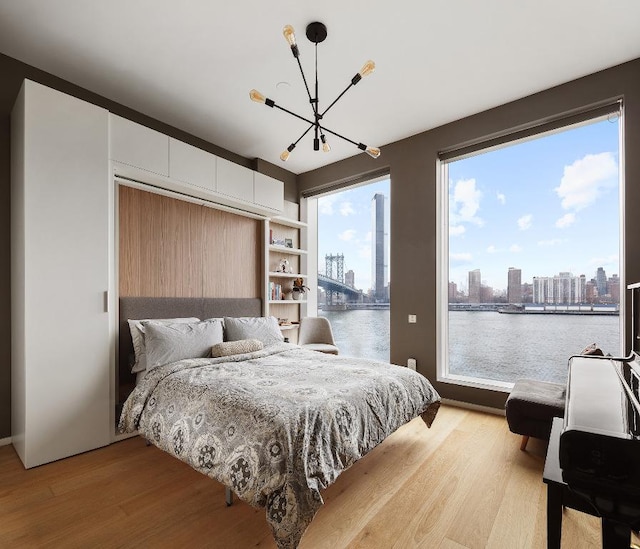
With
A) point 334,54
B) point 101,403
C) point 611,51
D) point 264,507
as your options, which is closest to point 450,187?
point 611,51

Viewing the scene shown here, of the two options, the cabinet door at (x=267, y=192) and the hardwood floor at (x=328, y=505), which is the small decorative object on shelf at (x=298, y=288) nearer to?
the cabinet door at (x=267, y=192)

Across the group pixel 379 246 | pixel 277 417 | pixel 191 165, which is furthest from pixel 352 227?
pixel 277 417

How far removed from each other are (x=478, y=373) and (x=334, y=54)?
3.40m

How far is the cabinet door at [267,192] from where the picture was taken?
422 cm

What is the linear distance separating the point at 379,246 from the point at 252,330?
6.85 ft

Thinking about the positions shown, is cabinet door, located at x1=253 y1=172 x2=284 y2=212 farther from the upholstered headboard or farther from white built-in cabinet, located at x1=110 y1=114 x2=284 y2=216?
the upholstered headboard

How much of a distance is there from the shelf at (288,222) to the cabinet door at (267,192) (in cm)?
23

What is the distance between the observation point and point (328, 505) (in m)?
1.98

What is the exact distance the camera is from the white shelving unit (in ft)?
15.2

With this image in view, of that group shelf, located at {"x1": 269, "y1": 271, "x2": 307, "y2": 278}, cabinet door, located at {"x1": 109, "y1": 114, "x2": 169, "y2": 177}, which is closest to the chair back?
shelf, located at {"x1": 269, "y1": 271, "x2": 307, "y2": 278}

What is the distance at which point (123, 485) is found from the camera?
2.20m

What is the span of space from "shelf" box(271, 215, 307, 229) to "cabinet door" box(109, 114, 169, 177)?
5.55 ft

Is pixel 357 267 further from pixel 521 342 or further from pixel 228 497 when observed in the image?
pixel 228 497

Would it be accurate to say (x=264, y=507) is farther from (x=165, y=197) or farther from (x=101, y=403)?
(x=165, y=197)
